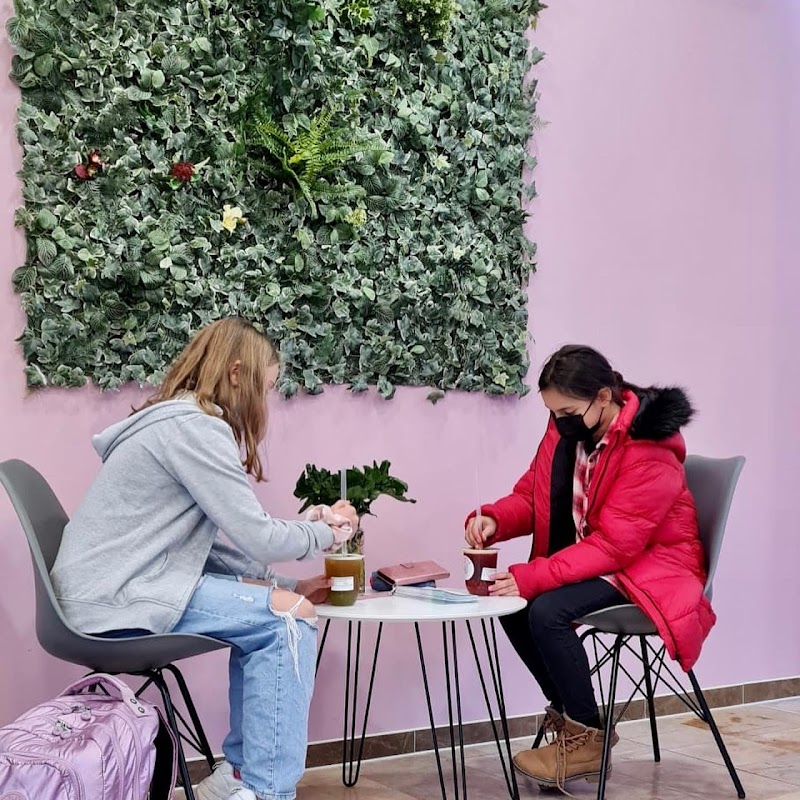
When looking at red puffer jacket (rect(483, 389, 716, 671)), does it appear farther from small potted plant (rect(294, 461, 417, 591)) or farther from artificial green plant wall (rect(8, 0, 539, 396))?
artificial green plant wall (rect(8, 0, 539, 396))

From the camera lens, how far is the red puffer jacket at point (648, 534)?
9.90ft

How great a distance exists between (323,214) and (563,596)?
1248mm

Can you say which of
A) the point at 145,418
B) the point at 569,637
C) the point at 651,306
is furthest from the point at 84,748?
the point at 651,306

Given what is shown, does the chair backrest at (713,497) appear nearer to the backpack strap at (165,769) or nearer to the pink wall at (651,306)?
the pink wall at (651,306)

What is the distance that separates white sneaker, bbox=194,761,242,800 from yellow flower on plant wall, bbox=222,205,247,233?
4.54 feet

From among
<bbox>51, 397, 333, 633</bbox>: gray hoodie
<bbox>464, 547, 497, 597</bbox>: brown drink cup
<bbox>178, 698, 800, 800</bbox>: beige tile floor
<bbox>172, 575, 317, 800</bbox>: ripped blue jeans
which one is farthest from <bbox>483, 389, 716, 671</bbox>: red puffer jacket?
<bbox>51, 397, 333, 633</bbox>: gray hoodie

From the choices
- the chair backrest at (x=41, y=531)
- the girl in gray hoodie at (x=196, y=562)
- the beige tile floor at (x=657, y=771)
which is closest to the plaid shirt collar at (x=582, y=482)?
the beige tile floor at (x=657, y=771)

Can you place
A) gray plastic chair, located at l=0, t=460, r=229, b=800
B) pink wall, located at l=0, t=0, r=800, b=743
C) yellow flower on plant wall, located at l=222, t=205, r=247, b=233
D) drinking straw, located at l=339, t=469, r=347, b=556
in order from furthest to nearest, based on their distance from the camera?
pink wall, located at l=0, t=0, r=800, b=743, yellow flower on plant wall, located at l=222, t=205, r=247, b=233, drinking straw, located at l=339, t=469, r=347, b=556, gray plastic chair, located at l=0, t=460, r=229, b=800

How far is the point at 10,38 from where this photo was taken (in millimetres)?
2949

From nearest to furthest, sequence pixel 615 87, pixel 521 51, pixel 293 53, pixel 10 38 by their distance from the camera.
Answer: pixel 10 38, pixel 293 53, pixel 521 51, pixel 615 87

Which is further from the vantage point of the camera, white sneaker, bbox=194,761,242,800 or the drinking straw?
the drinking straw

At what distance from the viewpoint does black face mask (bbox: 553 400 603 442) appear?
10.3ft

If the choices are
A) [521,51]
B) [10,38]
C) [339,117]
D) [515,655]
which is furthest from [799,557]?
[10,38]

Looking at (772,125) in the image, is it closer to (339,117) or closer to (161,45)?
(339,117)
